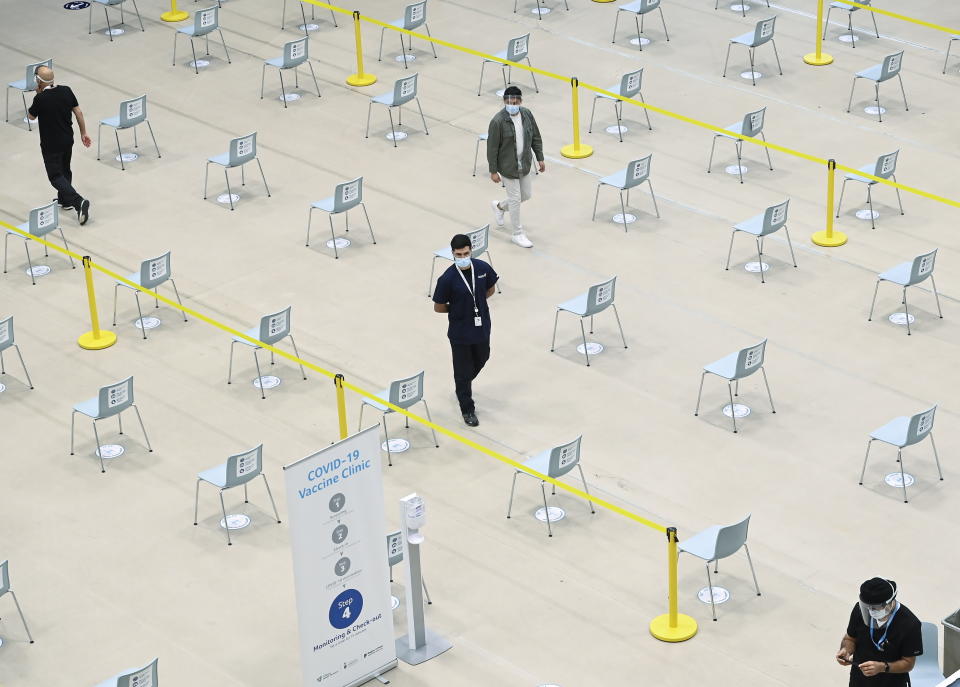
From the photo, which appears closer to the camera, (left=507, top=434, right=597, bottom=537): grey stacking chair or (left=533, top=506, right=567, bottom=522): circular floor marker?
(left=507, top=434, right=597, bottom=537): grey stacking chair

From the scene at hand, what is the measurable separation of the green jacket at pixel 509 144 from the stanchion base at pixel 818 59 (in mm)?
5840

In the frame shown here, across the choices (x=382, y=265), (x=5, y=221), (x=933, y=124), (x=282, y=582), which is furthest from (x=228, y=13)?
(x=282, y=582)

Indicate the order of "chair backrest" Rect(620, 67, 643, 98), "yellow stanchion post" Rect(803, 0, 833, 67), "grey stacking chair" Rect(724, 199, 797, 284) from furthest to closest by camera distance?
"yellow stanchion post" Rect(803, 0, 833, 67)
"chair backrest" Rect(620, 67, 643, 98)
"grey stacking chair" Rect(724, 199, 797, 284)

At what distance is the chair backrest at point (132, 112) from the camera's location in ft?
65.8

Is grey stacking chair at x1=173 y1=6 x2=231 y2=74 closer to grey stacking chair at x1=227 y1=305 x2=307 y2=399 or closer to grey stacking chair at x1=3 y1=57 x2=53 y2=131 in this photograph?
grey stacking chair at x1=3 y1=57 x2=53 y2=131

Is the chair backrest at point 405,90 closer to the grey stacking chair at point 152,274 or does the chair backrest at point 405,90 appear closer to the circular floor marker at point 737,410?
the grey stacking chair at point 152,274

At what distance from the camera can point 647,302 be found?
56.2 ft

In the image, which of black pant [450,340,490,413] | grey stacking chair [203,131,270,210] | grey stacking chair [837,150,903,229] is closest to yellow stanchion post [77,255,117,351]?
grey stacking chair [203,131,270,210]

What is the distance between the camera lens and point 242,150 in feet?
63.0

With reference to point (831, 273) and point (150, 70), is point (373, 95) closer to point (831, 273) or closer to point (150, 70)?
point (150, 70)

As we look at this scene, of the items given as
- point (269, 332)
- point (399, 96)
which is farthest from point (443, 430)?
point (399, 96)

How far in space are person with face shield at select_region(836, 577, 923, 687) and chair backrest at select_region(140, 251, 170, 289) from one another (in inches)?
340

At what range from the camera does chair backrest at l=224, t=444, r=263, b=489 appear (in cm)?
1384

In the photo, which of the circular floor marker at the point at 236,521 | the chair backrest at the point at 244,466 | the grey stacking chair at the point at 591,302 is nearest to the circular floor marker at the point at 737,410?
the grey stacking chair at the point at 591,302
